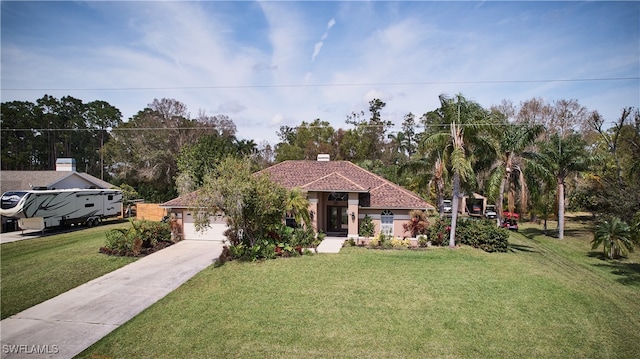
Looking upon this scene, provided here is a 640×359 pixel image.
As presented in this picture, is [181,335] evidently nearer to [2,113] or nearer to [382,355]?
[382,355]

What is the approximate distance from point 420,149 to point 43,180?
3212cm

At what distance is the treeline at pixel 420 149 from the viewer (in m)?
20.9

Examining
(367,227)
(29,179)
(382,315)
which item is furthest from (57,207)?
(382,315)

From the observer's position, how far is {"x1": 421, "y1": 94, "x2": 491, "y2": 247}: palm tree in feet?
61.5

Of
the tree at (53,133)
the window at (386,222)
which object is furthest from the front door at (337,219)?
the tree at (53,133)

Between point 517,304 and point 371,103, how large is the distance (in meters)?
54.3

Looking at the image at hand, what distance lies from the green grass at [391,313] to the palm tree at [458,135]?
5.27m

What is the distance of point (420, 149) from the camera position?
20.7 meters

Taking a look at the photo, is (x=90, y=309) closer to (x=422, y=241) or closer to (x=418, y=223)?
(x=422, y=241)

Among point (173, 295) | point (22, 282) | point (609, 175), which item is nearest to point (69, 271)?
point (22, 282)

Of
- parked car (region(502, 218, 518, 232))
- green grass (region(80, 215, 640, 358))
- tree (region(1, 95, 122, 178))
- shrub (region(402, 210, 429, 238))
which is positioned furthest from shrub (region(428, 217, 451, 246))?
tree (region(1, 95, 122, 178))

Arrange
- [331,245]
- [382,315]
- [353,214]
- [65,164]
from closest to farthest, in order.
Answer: [382,315] < [331,245] < [353,214] < [65,164]

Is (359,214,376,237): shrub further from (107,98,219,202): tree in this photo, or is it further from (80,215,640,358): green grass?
(107,98,219,202): tree

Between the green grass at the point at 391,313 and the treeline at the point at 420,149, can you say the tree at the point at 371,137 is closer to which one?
the treeline at the point at 420,149
